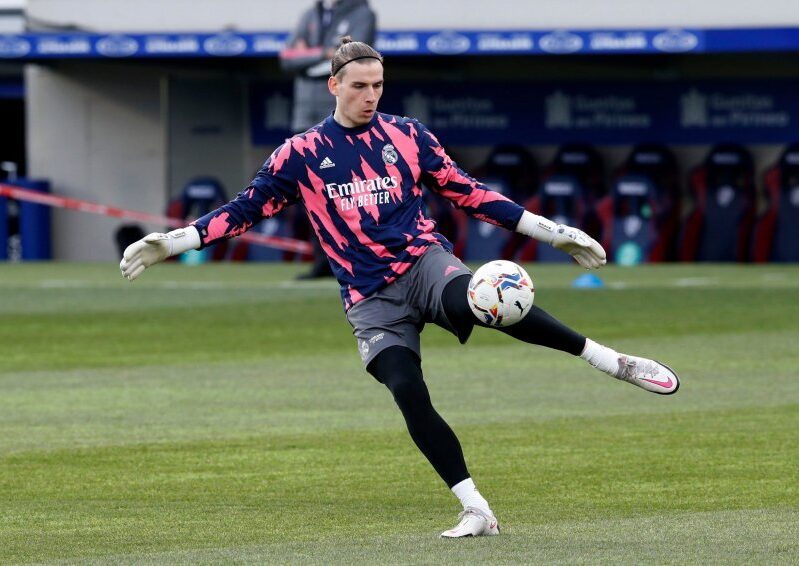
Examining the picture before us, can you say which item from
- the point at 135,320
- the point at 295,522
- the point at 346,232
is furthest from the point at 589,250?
the point at 135,320

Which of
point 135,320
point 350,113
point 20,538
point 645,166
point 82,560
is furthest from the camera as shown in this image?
point 645,166

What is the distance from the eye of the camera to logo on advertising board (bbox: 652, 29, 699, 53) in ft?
77.8

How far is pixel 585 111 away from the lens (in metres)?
26.7

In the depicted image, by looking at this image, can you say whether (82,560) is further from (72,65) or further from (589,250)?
(72,65)

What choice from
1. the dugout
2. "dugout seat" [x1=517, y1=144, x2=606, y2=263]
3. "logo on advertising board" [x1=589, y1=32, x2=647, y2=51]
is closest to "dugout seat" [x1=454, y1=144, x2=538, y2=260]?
"dugout seat" [x1=517, y1=144, x2=606, y2=263]

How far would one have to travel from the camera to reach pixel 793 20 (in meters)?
24.2

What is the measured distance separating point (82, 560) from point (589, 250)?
230 cm

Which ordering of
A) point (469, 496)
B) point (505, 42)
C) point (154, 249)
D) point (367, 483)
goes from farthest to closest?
point (505, 42) < point (367, 483) < point (154, 249) < point (469, 496)

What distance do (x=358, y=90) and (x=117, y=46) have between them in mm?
19594

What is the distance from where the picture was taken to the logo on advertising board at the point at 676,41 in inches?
934

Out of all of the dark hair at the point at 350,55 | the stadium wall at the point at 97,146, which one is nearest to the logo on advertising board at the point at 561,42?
the stadium wall at the point at 97,146

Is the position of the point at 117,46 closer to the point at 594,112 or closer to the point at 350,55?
the point at 594,112

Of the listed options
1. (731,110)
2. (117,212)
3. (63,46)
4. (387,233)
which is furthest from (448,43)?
(387,233)

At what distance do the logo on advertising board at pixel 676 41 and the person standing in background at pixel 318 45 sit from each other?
546cm
